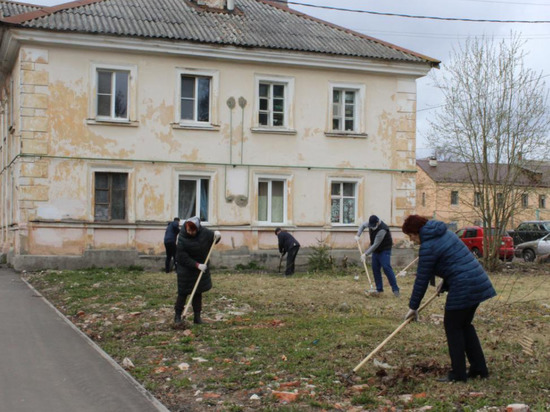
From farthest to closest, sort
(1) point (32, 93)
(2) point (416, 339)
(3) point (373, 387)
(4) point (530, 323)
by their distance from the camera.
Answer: (1) point (32, 93), (4) point (530, 323), (2) point (416, 339), (3) point (373, 387)

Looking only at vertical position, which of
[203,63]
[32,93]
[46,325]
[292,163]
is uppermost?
[203,63]

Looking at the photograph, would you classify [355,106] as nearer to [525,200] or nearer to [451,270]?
[525,200]

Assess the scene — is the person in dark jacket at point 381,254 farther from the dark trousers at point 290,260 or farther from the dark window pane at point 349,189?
the dark window pane at point 349,189

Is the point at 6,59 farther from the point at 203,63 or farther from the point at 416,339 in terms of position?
the point at 416,339

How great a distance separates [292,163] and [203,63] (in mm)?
4177

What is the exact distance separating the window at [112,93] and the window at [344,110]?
6.73 meters

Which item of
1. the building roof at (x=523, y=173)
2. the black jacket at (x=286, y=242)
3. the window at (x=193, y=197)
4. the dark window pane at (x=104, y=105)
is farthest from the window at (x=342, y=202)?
the dark window pane at (x=104, y=105)

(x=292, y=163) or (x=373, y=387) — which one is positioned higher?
(x=292, y=163)

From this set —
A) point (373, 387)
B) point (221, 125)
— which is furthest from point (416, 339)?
point (221, 125)

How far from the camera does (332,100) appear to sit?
22.6 metres

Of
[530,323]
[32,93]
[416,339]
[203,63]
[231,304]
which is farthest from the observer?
[203,63]

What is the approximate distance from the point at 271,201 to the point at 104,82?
6270 millimetres

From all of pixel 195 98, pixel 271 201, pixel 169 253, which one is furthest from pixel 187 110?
pixel 169 253

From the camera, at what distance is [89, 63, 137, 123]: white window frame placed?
793 inches
